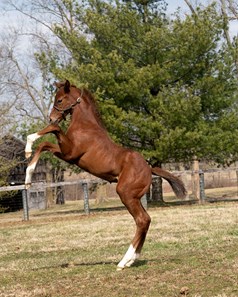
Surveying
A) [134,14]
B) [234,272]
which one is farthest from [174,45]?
[234,272]

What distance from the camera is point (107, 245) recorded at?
1160cm

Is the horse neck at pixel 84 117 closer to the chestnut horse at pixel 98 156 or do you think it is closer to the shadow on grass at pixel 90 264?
the chestnut horse at pixel 98 156

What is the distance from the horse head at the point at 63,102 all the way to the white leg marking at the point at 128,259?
2.17 m

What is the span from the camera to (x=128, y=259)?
8.15 m

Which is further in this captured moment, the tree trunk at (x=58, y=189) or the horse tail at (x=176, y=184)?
the tree trunk at (x=58, y=189)

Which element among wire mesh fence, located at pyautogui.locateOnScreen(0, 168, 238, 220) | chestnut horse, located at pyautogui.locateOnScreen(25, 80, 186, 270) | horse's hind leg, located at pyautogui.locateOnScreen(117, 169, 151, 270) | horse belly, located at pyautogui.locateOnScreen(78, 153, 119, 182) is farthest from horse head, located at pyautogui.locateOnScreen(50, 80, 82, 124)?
wire mesh fence, located at pyautogui.locateOnScreen(0, 168, 238, 220)

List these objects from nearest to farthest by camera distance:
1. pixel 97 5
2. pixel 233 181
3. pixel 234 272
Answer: pixel 234 272
pixel 97 5
pixel 233 181

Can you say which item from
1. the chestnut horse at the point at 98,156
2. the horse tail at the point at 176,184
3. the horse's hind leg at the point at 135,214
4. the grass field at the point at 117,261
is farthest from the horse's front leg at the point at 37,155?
the horse tail at the point at 176,184

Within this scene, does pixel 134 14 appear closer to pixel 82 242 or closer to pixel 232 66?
pixel 232 66

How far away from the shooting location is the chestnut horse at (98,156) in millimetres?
8266

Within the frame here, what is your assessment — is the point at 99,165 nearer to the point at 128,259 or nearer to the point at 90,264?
the point at 128,259

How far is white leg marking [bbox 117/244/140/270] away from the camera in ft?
26.6

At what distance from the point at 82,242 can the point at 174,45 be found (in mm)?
14106

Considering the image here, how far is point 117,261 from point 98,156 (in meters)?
1.92
